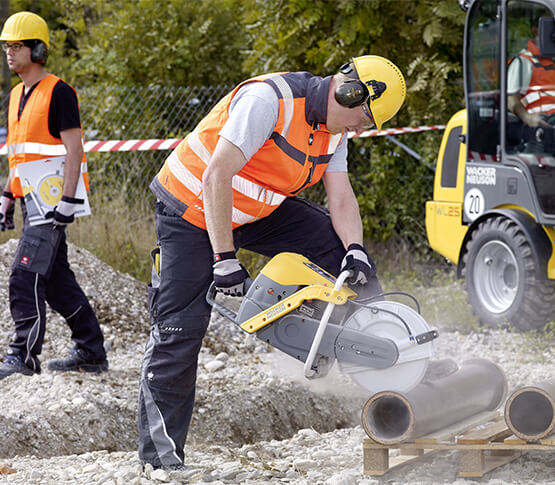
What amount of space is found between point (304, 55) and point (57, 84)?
467 centimetres

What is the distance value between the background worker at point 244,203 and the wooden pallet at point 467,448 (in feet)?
2.24

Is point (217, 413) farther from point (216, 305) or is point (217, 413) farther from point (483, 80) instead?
point (483, 80)

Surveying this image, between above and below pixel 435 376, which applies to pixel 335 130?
above

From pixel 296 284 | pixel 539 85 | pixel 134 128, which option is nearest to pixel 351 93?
pixel 296 284

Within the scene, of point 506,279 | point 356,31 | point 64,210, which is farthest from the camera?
point 356,31

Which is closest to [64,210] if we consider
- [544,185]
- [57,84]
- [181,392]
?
[57,84]

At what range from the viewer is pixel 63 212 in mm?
5219

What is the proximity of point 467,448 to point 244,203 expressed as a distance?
1.40 m

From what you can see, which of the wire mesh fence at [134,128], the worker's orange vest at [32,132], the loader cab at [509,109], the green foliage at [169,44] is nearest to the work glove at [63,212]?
the worker's orange vest at [32,132]

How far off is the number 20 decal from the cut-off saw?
12.4 feet

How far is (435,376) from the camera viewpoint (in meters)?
4.06

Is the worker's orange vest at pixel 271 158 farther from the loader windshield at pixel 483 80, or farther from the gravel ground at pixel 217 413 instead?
the loader windshield at pixel 483 80

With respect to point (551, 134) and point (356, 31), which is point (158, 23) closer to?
point (356, 31)

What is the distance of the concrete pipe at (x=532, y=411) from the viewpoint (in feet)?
11.4
